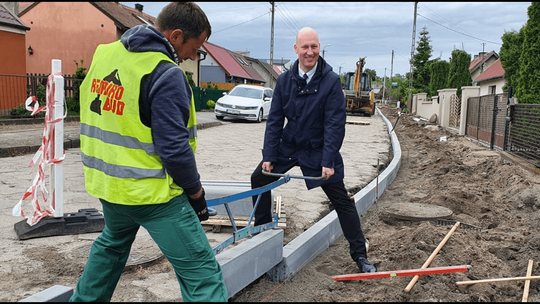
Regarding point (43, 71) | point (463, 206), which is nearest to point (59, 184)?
point (463, 206)

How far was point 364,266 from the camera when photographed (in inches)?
143

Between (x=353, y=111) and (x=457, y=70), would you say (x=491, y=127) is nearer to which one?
(x=353, y=111)

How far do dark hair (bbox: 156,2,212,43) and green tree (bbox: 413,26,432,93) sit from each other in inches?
2053

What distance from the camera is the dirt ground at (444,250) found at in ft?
10.9

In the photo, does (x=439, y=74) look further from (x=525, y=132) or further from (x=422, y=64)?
(x=525, y=132)

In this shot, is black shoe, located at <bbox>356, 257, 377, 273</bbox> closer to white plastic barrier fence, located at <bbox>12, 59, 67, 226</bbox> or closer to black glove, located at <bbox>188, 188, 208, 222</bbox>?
black glove, located at <bbox>188, 188, 208, 222</bbox>

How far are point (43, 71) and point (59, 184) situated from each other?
23170mm

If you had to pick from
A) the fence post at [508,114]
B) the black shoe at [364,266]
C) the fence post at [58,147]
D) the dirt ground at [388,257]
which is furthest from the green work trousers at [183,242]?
the fence post at [508,114]

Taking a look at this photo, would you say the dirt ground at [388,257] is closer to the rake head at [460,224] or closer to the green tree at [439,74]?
the rake head at [460,224]

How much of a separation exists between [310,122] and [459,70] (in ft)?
116

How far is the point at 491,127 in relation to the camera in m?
12.9

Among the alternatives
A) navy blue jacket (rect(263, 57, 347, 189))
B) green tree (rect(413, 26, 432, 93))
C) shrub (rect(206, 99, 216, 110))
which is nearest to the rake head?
navy blue jacket (rect(263, 57, 347, 189))

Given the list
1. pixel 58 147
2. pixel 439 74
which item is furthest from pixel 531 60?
pixel 439 74

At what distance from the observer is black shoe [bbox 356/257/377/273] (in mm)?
3596
